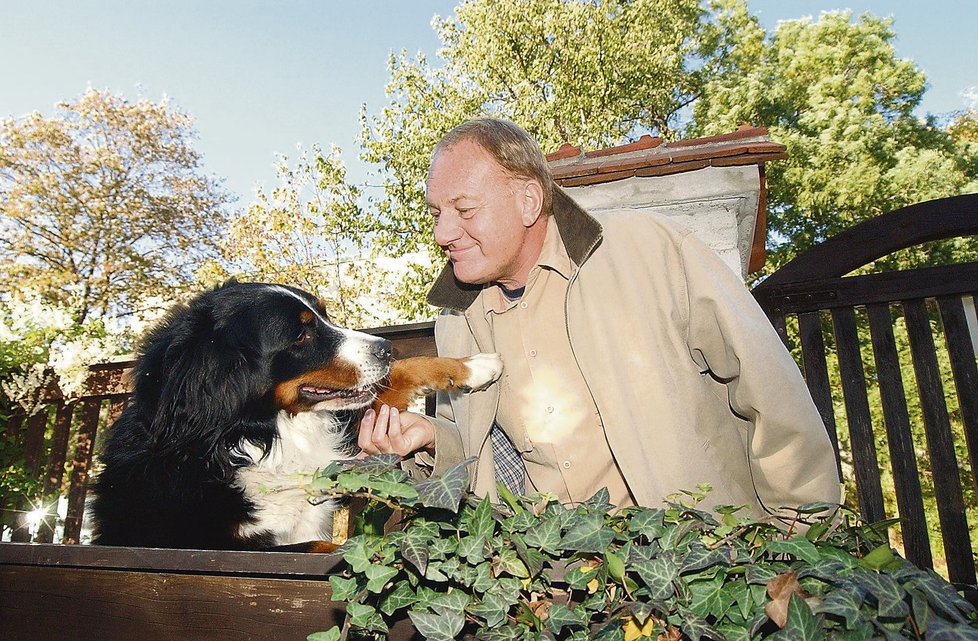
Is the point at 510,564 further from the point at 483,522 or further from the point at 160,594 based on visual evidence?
the point at 160,594

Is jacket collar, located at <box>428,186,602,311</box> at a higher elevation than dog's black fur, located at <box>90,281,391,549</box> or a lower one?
higher

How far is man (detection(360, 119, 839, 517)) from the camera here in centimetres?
150

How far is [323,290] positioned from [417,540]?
44.9 ft

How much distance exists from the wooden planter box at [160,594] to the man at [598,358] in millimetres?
838

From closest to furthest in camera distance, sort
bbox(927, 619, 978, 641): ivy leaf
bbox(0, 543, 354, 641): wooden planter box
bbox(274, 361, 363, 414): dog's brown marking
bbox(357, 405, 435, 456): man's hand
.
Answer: bbox(927, 619, 978, 641): ivy leaf, bbox(0, 543, 354, 641): wooden planter box, bbox(357, 405, 435, 456): man's hand, bbox(274, 361, 363, 414): dog's brown marking

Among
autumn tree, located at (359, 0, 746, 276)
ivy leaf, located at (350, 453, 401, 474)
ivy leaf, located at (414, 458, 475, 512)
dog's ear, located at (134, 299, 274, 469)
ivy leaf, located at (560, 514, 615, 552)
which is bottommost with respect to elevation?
Result: ivy leaf, located at (560, 514, 615, 552)

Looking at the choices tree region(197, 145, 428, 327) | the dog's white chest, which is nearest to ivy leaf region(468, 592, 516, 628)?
the dog's white chest

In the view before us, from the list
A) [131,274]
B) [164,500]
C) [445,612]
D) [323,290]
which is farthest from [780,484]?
[131,274]

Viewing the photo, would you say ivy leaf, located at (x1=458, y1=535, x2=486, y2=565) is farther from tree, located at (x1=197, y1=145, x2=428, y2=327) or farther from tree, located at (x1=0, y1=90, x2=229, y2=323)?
tree, located at (x1=0, y1=90, x2=229, y2=323)

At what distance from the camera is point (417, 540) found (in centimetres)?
68

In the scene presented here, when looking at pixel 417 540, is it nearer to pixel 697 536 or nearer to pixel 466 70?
pixel 697 536

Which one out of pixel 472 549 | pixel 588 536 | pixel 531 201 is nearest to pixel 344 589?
pixel 472 549

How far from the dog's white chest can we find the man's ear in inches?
37.1

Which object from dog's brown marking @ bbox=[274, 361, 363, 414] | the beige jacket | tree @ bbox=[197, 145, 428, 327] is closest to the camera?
the beige jacket
